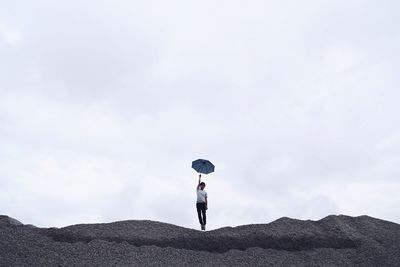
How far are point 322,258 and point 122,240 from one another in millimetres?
7033

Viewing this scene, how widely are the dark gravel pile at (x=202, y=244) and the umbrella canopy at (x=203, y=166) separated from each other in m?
2.48

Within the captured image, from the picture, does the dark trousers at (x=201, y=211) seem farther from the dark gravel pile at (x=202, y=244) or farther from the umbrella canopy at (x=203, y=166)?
the umbrella canopy at (x=203, y=166)

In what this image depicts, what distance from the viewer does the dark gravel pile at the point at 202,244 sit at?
1519 centimetres

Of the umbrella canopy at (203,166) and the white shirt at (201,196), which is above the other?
the umbrella canopy at (203,166)

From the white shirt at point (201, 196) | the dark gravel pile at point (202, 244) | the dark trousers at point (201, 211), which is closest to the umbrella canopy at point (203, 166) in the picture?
the white shirt at point (201, 196)

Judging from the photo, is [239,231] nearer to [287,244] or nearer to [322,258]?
[287,244]

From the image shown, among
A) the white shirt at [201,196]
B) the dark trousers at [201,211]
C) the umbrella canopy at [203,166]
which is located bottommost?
the dark trousers at [201,211]

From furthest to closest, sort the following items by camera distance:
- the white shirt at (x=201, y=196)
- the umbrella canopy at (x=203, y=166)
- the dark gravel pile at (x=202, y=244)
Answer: the umbrella canopy at (x=203, y=166) → the white shirt at (x=201, y=196) → the dark gravel pile at (x=202, y=244)

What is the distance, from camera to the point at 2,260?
14375 millimetres

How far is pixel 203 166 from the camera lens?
18844 mm

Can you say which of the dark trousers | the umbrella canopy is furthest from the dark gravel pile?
the umbrella canopy

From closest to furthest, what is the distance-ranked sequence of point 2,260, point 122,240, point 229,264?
point 2,260 → point 229,264 → point 122,240

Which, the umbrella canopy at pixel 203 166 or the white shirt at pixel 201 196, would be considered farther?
the umbrella canopy at pixel 203 166

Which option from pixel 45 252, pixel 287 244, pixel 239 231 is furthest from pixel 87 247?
pixel 287 244
